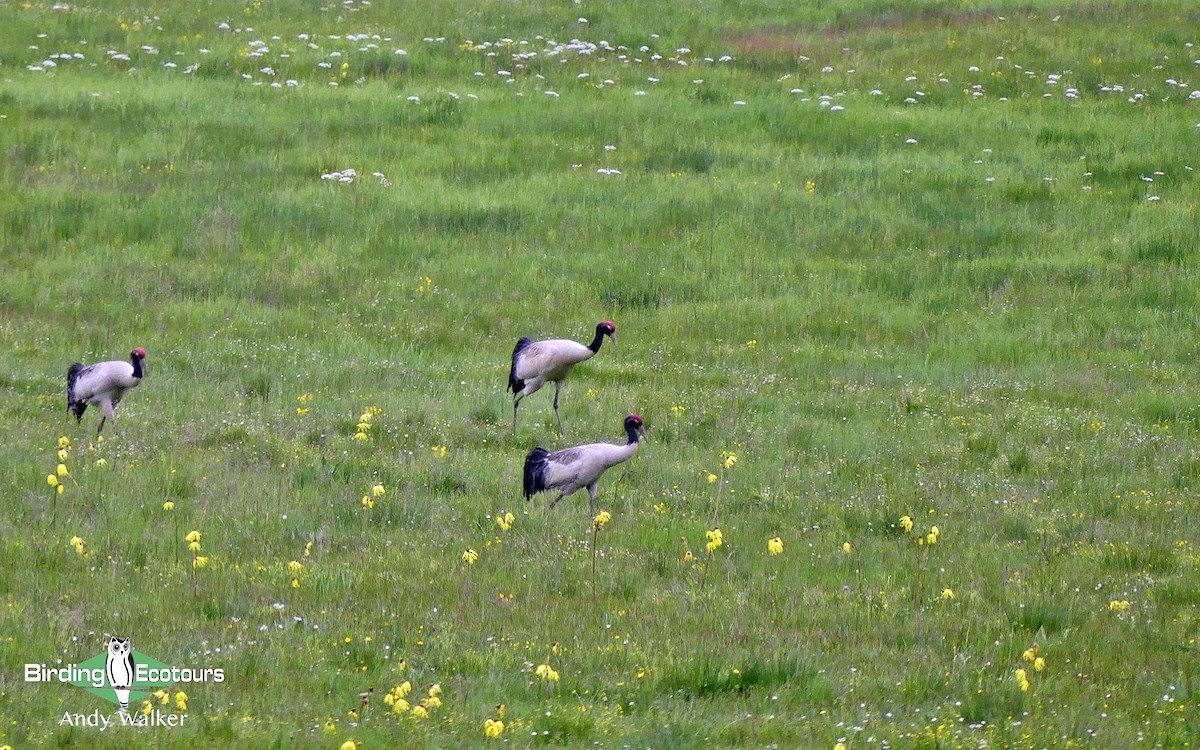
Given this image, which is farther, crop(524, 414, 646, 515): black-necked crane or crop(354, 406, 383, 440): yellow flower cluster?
crop(354, 406, 383, 440): yellow flower cluster

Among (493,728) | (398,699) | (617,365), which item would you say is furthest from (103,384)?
(493,728)

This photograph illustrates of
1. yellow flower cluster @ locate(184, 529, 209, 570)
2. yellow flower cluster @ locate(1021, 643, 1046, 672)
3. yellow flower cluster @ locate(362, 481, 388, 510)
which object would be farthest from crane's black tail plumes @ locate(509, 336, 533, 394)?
yellow flower cluster @ locate(1021, 643, 1046, 672)

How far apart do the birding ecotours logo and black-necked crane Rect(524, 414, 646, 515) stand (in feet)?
13.2

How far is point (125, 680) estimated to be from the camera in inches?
239

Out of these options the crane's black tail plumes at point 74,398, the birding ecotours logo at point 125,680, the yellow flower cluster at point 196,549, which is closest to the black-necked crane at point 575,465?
the yellow flower cluster at point 196,549

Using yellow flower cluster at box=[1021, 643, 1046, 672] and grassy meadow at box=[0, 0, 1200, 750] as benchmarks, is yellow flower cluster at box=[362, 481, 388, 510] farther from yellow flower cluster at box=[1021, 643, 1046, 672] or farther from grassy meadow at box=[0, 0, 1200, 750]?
yellow flower cluster at box=[1021, 643, 1046, 672]

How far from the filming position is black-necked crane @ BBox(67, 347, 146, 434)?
11945mm

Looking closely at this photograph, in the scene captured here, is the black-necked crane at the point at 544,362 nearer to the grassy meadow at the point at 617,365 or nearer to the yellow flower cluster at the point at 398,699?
the grassy meadow at the point at 617,365

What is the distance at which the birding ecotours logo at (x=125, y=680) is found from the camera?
562cm

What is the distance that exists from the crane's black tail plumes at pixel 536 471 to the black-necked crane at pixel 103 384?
4020 mm

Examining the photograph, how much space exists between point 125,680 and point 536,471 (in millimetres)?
4580

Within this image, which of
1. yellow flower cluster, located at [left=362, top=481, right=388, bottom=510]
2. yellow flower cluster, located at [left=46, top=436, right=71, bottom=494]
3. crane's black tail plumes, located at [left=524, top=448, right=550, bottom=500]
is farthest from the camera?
crane's black tail plumes, located at [left=524, top=448, right=550, bottom=500]

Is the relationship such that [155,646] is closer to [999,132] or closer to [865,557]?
[865,557]

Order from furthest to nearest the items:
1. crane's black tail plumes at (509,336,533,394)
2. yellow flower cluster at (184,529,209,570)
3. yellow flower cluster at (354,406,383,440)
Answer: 1. crane's black tail plumes at (509,336,533,394)
2. yellow flower cluster at (354,406,383,440)
3. yellow flower cluster at (184,529,209,570)
